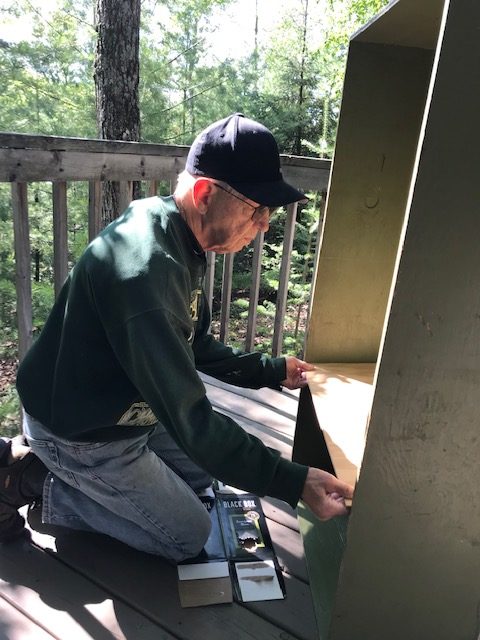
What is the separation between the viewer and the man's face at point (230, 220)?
139cm

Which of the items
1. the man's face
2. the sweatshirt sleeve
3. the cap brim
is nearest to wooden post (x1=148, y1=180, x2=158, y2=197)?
the man's face

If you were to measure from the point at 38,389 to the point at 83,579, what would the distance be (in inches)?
23.7

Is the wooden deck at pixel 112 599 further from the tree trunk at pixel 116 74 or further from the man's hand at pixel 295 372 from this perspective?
the tree trunk at pixel 116 74

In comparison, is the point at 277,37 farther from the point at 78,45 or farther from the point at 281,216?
the point at 281,216

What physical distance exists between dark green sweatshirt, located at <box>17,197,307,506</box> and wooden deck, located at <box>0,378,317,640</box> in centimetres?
42

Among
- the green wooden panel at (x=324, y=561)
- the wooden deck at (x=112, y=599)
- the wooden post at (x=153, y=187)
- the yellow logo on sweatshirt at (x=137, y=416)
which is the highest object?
the wooden post at (x=153, y=187)

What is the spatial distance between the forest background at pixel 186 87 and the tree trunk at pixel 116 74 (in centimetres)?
188

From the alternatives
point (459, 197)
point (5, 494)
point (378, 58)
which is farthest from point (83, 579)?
point (378, 58)

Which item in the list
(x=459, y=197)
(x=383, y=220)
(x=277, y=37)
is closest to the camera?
(x=459, y=197)

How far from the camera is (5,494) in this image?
1682 millimetres

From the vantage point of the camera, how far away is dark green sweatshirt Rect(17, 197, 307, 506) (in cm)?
128

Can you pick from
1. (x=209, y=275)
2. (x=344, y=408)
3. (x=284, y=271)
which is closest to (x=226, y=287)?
(x=209, y=275)

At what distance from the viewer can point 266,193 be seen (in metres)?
1.38

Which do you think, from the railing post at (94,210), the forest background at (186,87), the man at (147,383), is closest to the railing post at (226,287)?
the railing post at (94,210)
